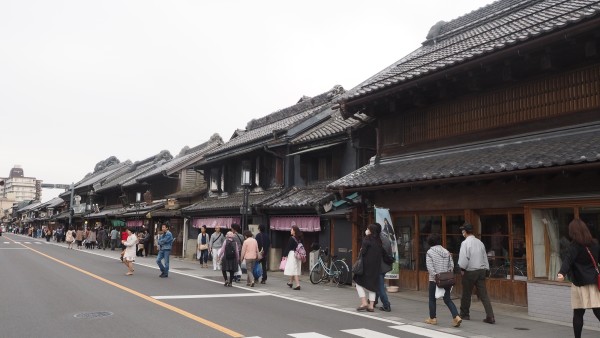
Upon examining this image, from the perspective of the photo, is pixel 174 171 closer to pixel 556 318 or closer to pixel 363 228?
pixel 363 228

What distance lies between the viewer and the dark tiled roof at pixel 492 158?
9.02 metres

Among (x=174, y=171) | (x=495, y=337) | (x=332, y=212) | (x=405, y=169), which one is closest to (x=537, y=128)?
(x=405, y=169)

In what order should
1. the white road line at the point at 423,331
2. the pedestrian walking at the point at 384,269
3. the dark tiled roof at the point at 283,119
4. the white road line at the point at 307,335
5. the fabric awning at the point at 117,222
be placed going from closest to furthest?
the white road line at the point at 307,335 → the white road line at the point at 423,331 → the pedestrian walking at the point at 384,269 → the dark tiled roof at the point at 283,119 → the fabric awning at the point at 117,222

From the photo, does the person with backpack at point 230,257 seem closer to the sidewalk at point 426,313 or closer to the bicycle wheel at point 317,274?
the sidewalk at point 426,313

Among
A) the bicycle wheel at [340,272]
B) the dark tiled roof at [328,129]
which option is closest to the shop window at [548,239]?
the bicycle wheel at [340,272]

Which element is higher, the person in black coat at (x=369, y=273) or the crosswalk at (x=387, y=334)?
the person in black coat at (x=369, y=273)

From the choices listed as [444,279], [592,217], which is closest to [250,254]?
[444,279]

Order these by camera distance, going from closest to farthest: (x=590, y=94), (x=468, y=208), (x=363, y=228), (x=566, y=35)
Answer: (x=566, y=35), (x=590, y=94), (x=468, y=208), (x=363, y=228)

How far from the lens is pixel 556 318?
916cm

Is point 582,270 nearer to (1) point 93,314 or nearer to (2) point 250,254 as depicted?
Answer: (1) point 93,314

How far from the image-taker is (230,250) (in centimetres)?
1435

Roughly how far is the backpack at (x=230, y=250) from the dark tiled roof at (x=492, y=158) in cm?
385

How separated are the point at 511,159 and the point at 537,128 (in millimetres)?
1499

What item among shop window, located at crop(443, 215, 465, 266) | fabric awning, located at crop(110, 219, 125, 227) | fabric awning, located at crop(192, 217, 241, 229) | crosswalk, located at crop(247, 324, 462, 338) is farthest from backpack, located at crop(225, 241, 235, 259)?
fabric awning, located at crop(110, 219, 125, 227)
